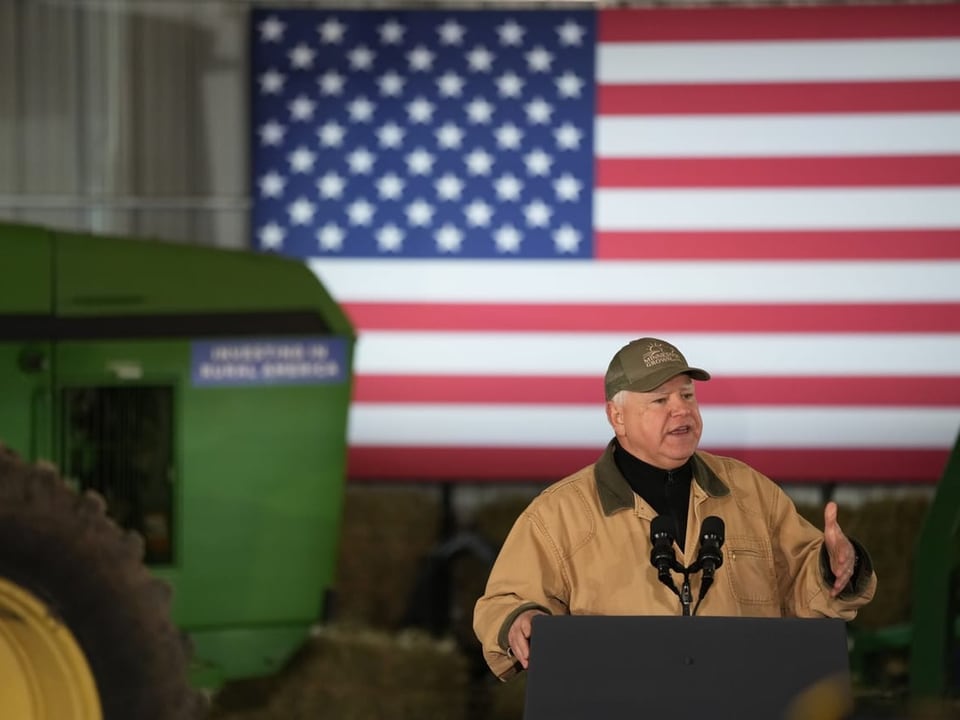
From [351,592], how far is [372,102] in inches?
85.7

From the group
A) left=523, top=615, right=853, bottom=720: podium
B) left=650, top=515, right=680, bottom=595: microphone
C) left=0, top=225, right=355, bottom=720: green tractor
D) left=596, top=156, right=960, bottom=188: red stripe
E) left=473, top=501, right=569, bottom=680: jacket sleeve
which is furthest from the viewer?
left=596, top=156, right=960, bottom=188: red stripe

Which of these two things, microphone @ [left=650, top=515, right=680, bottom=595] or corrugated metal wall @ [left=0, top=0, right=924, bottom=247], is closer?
microphone @ [left=650, top=515, right=680, bottom=595]

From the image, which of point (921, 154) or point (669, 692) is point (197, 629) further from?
point (921, 154)

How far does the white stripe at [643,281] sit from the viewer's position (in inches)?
262

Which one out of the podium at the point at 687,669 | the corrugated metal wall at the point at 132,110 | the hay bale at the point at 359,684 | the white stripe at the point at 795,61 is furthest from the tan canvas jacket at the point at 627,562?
the corrugated metal wall at the point at 132,110

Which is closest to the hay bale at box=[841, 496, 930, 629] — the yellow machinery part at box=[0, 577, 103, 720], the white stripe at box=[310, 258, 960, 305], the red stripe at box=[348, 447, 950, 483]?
the red stripe at box=[348, 447, 950, 483]

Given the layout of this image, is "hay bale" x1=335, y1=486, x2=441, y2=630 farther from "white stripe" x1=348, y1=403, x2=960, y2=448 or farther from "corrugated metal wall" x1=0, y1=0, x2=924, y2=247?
"corrugated metal wall" x1=0, y1=0, x2=924, y2=247

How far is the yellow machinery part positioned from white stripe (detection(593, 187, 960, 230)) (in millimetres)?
3575

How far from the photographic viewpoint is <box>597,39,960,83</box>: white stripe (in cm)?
669

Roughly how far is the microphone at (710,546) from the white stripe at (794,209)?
4.27 meters

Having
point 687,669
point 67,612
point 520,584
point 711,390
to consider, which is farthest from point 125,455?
point 711,390

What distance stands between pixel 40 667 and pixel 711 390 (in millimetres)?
3601

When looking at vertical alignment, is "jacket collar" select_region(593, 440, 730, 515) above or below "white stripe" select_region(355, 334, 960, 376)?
above

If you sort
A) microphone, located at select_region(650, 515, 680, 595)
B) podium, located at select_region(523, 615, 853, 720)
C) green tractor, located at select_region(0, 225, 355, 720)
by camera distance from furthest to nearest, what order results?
green tractor, located at select_region(0, 225, 355, 720), microphone, located at select_region(650, 515, 680, 595), podium, located at select_region(523, 615, 853, 720)
